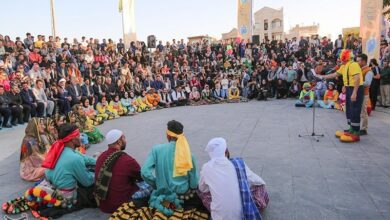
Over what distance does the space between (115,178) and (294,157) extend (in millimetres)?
3202

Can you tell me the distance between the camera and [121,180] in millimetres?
3682

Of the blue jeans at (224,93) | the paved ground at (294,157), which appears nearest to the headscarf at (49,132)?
the paved ground at (294,157)

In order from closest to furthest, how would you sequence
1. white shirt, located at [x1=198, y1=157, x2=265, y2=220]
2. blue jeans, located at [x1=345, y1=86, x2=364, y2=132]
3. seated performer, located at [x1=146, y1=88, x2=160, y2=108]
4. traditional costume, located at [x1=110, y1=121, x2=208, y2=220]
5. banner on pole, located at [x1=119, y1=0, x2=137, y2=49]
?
1. white shirt, located at [x1=198, y1=157, x2=265, y2=220]
2. traditional costume, located at [x1=110, y1=121, x2=208, y2=220]
3. blue jeans, located at [x1=345, y1=86, x2=364, y2=132]
4. seated performer, located at [x1=146, y1=88, x2=160, y2=108]
5. banner on pole, located at [x1=119, y1=0, x2=137, y2=49]

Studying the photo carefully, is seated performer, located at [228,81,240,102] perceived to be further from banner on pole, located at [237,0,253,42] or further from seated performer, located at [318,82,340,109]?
banner on pole, located at [237,0,253,42]

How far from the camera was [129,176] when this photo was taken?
3.72 metres

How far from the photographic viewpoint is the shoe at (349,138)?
21.4 feet

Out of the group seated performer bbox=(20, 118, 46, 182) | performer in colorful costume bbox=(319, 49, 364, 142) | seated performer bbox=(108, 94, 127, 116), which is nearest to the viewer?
seated performer bbox=(20, 118, 46, 182)

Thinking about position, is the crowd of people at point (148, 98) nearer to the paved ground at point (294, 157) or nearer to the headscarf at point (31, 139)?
the headscarf at point (31, 139)

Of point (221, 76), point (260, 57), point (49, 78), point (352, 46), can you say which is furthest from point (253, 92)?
point (49, 78)

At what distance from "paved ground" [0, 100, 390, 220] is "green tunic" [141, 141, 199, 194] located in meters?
0.75

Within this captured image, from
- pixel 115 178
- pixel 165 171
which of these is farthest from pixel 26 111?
pixel 165 171

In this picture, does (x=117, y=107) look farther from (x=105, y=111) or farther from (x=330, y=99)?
(x=330, y=99)

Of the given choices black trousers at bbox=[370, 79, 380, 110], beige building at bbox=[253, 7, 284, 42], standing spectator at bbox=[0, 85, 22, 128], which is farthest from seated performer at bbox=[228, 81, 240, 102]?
beige building at bbox=[253, 7, 284, 42]

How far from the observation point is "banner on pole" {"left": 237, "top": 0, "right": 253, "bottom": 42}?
62.7 ft
